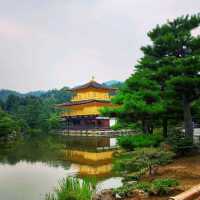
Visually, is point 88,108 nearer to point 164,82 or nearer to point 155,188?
point 164,82

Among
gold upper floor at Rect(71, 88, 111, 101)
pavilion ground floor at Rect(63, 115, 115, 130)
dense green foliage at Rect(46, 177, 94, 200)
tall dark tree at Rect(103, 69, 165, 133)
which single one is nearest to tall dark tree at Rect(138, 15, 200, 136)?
tall dark tree at Rect(103, 69, 165, 133)

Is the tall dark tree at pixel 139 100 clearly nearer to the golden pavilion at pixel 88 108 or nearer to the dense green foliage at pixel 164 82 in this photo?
the dense green foliage at pixel 164 82

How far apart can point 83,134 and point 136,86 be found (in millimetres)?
27136

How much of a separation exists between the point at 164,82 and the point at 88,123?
1239 inches

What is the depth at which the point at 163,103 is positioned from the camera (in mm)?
12000

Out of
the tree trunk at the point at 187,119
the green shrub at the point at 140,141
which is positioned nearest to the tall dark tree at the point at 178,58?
the tree trunk at the point at 187,119

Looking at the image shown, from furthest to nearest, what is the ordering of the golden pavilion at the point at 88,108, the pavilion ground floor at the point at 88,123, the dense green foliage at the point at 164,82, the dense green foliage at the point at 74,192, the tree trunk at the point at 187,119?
the golden pavilion at the point at 88,108 → the pavilion ground floor at the point at 88,123 → the tree trunk at the point at 187,119 → the dense green foliage at the point at 164,82 → the dense green foliage at the point at 74,192

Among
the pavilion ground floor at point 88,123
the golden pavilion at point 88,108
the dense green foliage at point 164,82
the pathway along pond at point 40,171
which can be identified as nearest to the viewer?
the pathway along pond at point 40,171

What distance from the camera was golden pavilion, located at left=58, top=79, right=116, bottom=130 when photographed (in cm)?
4184

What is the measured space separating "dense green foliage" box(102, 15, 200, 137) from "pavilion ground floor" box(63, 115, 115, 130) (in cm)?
2671

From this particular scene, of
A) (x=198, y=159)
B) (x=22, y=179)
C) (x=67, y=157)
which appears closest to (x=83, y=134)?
(x=67, y=157)

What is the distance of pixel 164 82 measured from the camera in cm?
1234

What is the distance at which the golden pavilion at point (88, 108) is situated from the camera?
1647 inches

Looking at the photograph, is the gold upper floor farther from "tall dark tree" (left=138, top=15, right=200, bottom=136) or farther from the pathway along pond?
"tall dark tree" (left=138, top=15, right=200, bottom=136)
